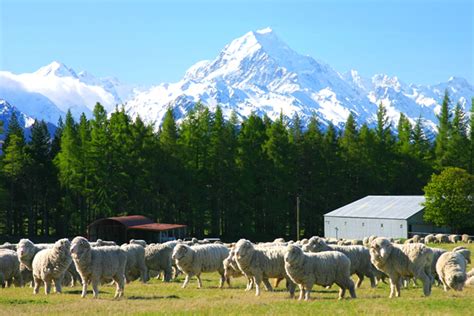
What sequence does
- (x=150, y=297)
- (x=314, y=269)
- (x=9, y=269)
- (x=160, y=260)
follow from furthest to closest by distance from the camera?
(x=160, y=260), (x=9, y=269), (x=150, y=297), (x=314, y=269)

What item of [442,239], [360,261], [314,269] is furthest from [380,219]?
[314,269]

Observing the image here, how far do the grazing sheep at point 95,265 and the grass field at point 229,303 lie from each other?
1.51 feet

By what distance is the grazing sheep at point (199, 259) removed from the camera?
2652cm

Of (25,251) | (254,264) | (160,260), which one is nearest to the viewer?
(254,264)

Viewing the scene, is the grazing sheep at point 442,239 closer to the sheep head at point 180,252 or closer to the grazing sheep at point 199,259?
the grazing sheep at point 199,259

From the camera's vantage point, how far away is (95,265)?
72.2 feet

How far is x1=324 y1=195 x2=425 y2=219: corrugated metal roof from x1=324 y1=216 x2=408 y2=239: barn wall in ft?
1.66

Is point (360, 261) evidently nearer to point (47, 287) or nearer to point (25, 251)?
point (47, 287)

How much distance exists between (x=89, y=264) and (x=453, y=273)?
11.6m

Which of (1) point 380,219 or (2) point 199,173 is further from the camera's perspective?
(2) point 199,173

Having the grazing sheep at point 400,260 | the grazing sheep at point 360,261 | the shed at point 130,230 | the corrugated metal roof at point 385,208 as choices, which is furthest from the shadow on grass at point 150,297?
the corrugated metal roof at point 385,208

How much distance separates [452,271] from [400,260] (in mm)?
2088

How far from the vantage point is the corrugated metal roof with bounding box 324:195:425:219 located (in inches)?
2813

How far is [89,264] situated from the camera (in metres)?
22.0
